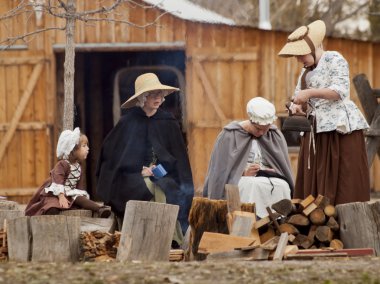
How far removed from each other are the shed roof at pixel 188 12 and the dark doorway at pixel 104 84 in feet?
3.16

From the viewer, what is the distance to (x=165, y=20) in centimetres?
1903

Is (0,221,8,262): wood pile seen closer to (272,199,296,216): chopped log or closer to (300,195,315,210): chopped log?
(272,199,296,216): chopped log

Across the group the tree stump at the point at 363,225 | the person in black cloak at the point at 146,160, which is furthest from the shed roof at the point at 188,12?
the tree stump at the point at 363,225

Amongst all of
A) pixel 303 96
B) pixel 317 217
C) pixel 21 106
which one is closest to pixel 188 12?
pixel 21 106

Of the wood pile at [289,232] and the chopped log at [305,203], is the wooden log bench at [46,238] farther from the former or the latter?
the chopped log at [305,203]

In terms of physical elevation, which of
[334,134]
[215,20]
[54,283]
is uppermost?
[215,20]

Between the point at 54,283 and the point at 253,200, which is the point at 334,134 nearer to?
the point at 253,200

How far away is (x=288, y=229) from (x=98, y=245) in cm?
139

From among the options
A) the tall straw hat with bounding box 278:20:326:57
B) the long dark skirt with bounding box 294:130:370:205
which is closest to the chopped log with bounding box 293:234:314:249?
the long dark skirt with bounding box 294:130:370:205

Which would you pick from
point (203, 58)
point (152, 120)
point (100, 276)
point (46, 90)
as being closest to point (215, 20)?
point (203, 58)

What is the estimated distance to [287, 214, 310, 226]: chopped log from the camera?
1057cm

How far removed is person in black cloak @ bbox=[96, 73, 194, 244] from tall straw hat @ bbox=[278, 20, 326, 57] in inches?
50.0

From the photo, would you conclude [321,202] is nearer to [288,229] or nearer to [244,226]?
[288,229]

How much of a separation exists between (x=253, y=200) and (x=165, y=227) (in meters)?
2.04
